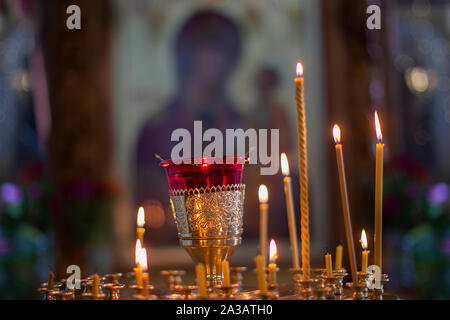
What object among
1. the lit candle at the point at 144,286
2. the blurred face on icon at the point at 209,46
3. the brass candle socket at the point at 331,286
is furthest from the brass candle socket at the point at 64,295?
the blurred face on icon at the point at 209,46

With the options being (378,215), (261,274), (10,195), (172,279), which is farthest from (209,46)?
(261,274)

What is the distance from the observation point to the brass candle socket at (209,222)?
1236mm

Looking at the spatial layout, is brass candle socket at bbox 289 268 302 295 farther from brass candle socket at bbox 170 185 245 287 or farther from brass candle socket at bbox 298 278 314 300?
brass candle socket at bbox 170 185 245 287

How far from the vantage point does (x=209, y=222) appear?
1237 mm

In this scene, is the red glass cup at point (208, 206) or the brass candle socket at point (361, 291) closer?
the brass candle socket at point (361, 291)

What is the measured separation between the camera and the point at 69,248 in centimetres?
468

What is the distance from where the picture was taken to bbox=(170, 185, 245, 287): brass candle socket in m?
1.24

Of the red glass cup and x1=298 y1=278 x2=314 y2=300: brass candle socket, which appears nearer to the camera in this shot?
x1=298 y1=278 x2=314 y2=300: brass candle socket

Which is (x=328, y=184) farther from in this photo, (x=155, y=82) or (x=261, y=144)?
(x=155, y=82)

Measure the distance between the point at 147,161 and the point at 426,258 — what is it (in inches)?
107

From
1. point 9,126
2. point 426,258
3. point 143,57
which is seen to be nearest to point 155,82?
point 143,57

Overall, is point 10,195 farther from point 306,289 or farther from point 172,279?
point 306,289

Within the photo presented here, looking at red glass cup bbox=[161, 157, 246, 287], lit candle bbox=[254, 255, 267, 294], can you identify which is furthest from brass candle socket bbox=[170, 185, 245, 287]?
lit candle bbox=[254, 255, 267, 294]

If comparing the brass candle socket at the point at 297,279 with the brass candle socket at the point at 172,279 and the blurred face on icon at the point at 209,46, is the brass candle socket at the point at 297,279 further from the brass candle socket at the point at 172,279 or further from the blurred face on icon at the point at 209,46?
the blurred face on icon at the point at 209,46
